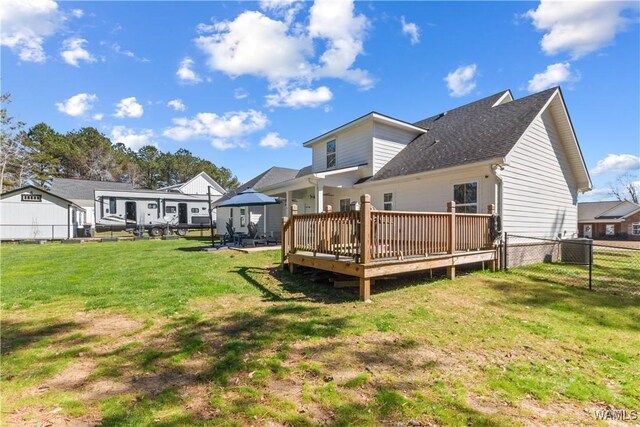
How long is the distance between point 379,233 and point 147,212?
24.4 metres

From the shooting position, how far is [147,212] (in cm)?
2516

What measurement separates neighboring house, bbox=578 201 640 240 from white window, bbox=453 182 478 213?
3615 cm

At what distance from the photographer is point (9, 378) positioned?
3064mm

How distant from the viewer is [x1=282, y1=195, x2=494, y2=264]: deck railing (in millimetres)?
6078

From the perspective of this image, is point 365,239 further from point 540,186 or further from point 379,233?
point 540,186

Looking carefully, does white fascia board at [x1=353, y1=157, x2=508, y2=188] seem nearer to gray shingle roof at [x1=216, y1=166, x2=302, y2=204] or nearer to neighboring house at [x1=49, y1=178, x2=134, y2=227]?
gray shingle roof at [x1=216, y1=166, x2=302, y2=204]

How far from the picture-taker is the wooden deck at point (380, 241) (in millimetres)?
6031

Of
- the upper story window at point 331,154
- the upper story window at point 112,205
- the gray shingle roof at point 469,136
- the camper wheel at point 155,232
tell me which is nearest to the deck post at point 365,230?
the gray shingle roof at point 469,136

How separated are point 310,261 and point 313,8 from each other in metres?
9.24

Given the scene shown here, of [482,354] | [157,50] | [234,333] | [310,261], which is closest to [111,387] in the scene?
[234,333]

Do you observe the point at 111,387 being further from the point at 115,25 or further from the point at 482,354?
the point at 115,25

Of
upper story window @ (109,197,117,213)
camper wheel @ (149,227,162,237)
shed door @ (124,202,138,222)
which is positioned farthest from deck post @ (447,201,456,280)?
upper story window @ (109,197,117,213)

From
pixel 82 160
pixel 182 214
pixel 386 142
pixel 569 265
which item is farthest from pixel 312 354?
pixel 82 160

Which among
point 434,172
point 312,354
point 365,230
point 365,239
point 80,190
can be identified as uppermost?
point 80,190
